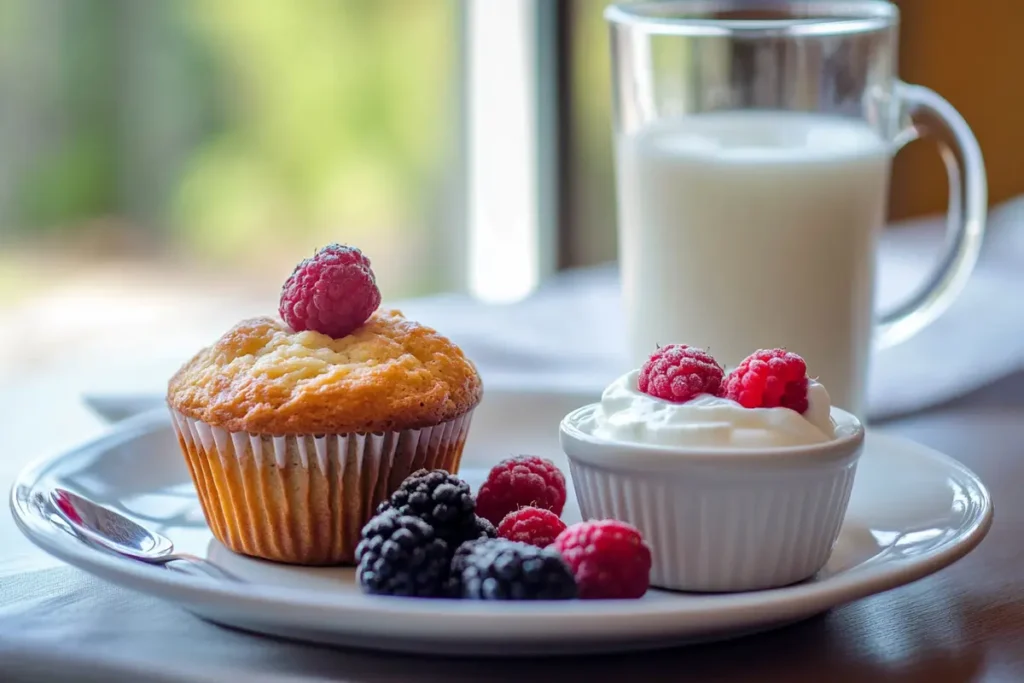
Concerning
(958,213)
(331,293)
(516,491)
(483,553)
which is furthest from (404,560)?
(958,213)

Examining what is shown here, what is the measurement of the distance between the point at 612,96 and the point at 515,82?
2.04 metres

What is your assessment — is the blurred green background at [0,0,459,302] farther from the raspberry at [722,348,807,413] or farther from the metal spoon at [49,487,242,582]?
the raspberry at [722,348,807,413]

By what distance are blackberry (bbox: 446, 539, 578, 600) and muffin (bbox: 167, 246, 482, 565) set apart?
257 mm

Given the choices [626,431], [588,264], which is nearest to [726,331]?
[626,431]

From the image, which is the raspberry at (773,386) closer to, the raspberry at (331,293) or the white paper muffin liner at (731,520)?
the white paper muffin liner at (731,520)

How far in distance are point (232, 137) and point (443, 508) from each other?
9.78 ft

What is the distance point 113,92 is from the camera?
3.64m

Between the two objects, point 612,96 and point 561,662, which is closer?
point 561,662

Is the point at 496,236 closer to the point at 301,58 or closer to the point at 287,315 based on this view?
the point at 301,58

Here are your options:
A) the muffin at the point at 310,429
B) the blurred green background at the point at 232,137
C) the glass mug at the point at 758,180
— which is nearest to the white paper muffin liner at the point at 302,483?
the muffin at the point at 310,429

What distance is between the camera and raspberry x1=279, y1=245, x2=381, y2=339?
1169 millimetres

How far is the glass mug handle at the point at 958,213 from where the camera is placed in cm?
170

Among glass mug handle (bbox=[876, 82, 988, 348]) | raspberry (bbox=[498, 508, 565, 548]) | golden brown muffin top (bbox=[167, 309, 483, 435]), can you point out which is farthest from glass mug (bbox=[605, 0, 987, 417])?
raspberry (bbox=[498, 508, 565, 548])

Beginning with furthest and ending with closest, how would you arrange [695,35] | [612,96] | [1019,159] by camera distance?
[1019,159] < [612,96] < [695,35]
